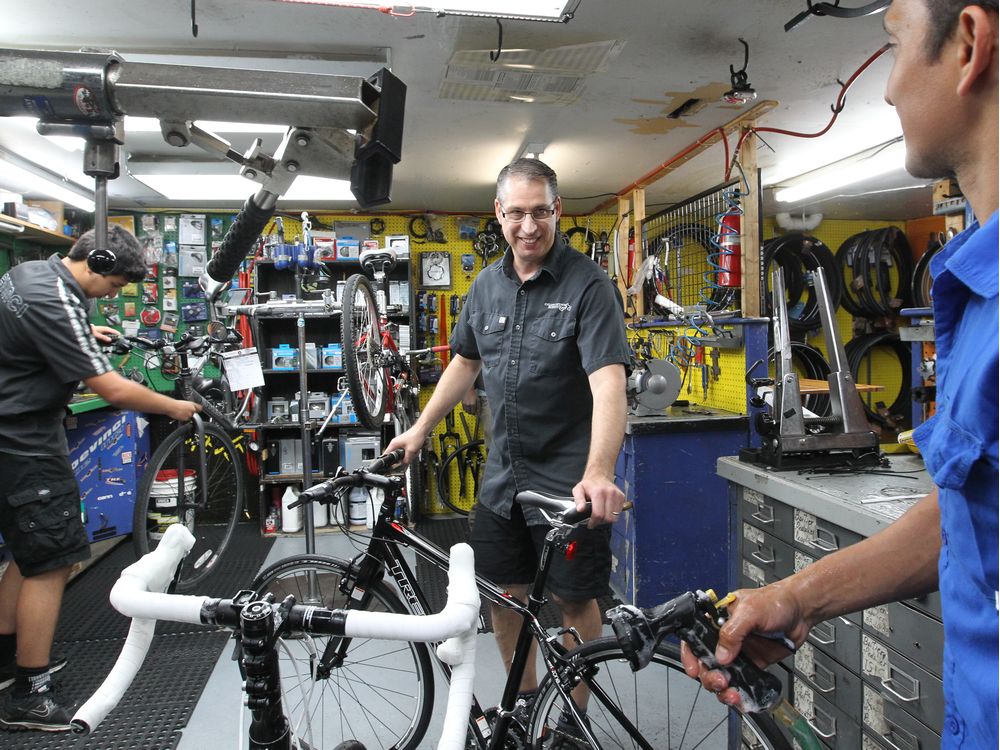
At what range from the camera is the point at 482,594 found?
72.3 inches

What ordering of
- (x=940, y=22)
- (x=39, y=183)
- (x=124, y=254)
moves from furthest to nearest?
(x=39, y=183), (x=124, y=254), (x=940, y=22)

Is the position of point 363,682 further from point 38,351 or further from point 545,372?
point 38,351

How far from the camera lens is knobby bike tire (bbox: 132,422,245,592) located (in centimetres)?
322

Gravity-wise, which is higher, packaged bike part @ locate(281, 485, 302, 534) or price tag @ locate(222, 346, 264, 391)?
price tag @ locate(222, 346, 264, 391)

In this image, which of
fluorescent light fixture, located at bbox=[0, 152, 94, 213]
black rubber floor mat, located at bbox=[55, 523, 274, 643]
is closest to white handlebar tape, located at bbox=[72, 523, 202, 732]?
black rubber floor mat, located at bbox=[55, 523, 274, 643]

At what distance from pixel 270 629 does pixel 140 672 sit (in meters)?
2.52

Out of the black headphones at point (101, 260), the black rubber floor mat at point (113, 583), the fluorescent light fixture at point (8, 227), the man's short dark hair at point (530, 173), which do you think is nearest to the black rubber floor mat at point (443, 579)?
the black rubber floor mat at point (113, 583)

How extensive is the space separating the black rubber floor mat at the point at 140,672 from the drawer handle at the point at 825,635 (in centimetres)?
218

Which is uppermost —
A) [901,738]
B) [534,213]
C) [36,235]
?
[36,235]

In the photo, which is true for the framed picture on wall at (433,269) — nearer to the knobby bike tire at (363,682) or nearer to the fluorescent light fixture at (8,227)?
the fluorescent light fixture at (8,227)

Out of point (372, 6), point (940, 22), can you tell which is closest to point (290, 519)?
point (372, 6)

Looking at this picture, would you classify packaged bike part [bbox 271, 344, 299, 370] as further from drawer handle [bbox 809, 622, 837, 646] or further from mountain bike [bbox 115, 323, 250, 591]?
drawer handle [bbox 809, 622, 837, 646]

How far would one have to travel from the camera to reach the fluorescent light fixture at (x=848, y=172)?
13.5 ft

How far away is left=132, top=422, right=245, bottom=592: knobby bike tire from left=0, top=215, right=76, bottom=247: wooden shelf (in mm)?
1750
